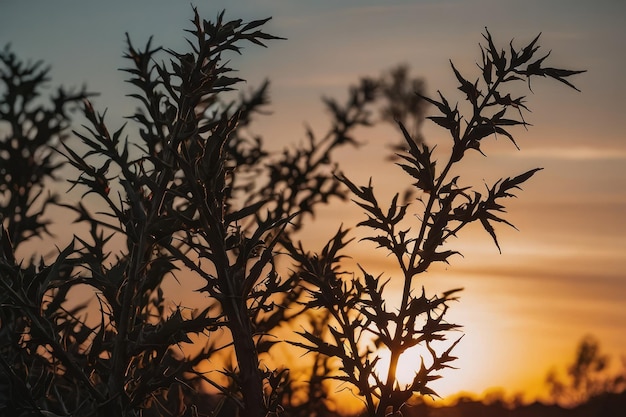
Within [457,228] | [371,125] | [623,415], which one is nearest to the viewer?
[457,228]

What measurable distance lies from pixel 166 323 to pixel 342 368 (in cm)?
54

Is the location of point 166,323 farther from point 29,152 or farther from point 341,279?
point 29,152

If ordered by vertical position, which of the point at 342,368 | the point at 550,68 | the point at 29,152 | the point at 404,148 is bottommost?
the point at 342,368

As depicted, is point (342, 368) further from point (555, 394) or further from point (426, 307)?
point (555, 394)

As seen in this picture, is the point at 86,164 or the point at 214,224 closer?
the point at 214,224

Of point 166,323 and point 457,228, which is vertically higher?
point 457,228

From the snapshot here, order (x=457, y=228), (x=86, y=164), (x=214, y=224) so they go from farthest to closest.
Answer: (x=86, y=164) < (x=457, y=228) < (x=214, y=224)

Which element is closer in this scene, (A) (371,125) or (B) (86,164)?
(B) (86,164)

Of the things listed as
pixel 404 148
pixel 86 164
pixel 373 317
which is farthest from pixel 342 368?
pixel 86 164

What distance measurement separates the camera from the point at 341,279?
3020mm

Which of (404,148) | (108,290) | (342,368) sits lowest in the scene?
(342,368)

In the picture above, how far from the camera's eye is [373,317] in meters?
2.73

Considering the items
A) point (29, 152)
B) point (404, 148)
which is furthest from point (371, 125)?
point (404, 148)

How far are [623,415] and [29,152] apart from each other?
323 inches
